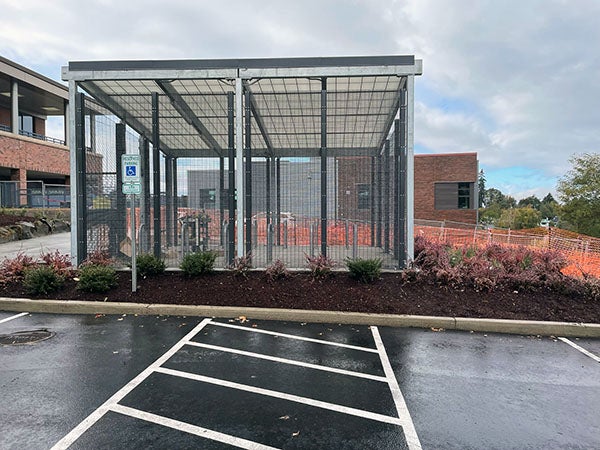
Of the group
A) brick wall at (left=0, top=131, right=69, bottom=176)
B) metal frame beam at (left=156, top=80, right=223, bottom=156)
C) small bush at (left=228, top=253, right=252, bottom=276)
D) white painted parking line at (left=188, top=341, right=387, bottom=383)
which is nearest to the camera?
white painted parking line at (left=188, top=341, right=387, bottom=383)

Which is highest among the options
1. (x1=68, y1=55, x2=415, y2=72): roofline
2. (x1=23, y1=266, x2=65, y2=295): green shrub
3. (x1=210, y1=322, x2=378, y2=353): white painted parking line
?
(x1=68, y1=55, x2=415, y2=72): roofline

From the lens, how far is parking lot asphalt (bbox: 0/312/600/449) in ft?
10.2

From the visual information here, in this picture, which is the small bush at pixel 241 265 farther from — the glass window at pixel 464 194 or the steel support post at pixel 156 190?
the glass window at pixel 464 194

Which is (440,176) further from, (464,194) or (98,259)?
(98,259)

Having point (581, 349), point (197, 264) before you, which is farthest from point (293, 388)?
point (197, 264)

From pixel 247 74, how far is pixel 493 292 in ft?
21.8

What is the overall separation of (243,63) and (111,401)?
721 centimetres

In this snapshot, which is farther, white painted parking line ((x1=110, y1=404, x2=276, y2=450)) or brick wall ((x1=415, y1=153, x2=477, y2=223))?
brick wall ((x1=415, y1=153, x2=477, y2=223))

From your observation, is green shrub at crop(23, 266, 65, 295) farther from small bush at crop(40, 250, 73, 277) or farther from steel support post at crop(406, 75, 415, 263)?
steel support post at crop(406, 75, 415, 263)

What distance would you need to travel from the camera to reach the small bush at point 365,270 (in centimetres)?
769

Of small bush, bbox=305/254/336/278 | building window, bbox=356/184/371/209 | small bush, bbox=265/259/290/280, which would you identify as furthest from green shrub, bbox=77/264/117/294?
building window, bbox=356/184/371/209

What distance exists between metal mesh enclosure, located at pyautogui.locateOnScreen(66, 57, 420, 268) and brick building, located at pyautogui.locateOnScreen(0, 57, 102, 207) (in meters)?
17.1

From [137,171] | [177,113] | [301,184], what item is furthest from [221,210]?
[177,113]

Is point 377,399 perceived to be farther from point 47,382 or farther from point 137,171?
point 137,171
